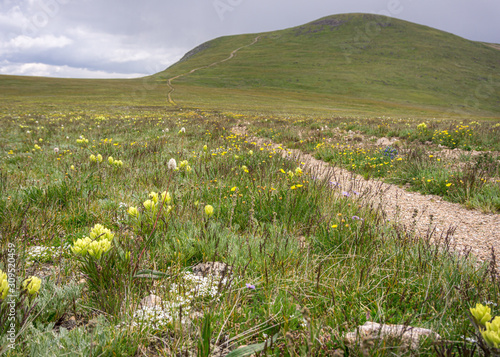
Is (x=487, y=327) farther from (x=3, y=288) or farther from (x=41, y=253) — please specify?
(x=41, y=253)

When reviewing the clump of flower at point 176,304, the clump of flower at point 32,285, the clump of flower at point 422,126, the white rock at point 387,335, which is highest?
the clump of flower at point 422,126

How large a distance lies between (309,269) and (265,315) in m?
0.67

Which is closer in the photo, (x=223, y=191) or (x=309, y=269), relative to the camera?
(x=309, y=269)

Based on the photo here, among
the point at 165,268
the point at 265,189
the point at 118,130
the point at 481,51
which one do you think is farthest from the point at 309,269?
the point at 481,51

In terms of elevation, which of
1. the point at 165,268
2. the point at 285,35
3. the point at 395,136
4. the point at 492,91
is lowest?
the point at 165,268

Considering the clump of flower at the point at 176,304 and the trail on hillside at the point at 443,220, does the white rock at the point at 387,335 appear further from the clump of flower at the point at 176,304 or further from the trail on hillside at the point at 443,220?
the trail on hillside at the point at 443,220

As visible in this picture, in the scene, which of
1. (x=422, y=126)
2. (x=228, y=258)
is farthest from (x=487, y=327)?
A: (x=422, y=126)

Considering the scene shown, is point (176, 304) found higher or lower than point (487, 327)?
lower

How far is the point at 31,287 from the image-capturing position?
1601mm

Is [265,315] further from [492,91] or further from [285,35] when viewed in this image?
[285,35]

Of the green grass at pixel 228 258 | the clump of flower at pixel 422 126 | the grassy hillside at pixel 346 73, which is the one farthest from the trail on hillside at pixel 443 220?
the grassy hillside at pixel 346 73

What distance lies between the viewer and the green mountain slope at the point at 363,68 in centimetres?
8381

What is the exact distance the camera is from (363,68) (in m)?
109

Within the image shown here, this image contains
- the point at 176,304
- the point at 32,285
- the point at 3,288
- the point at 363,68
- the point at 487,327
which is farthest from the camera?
the point at 363,68
